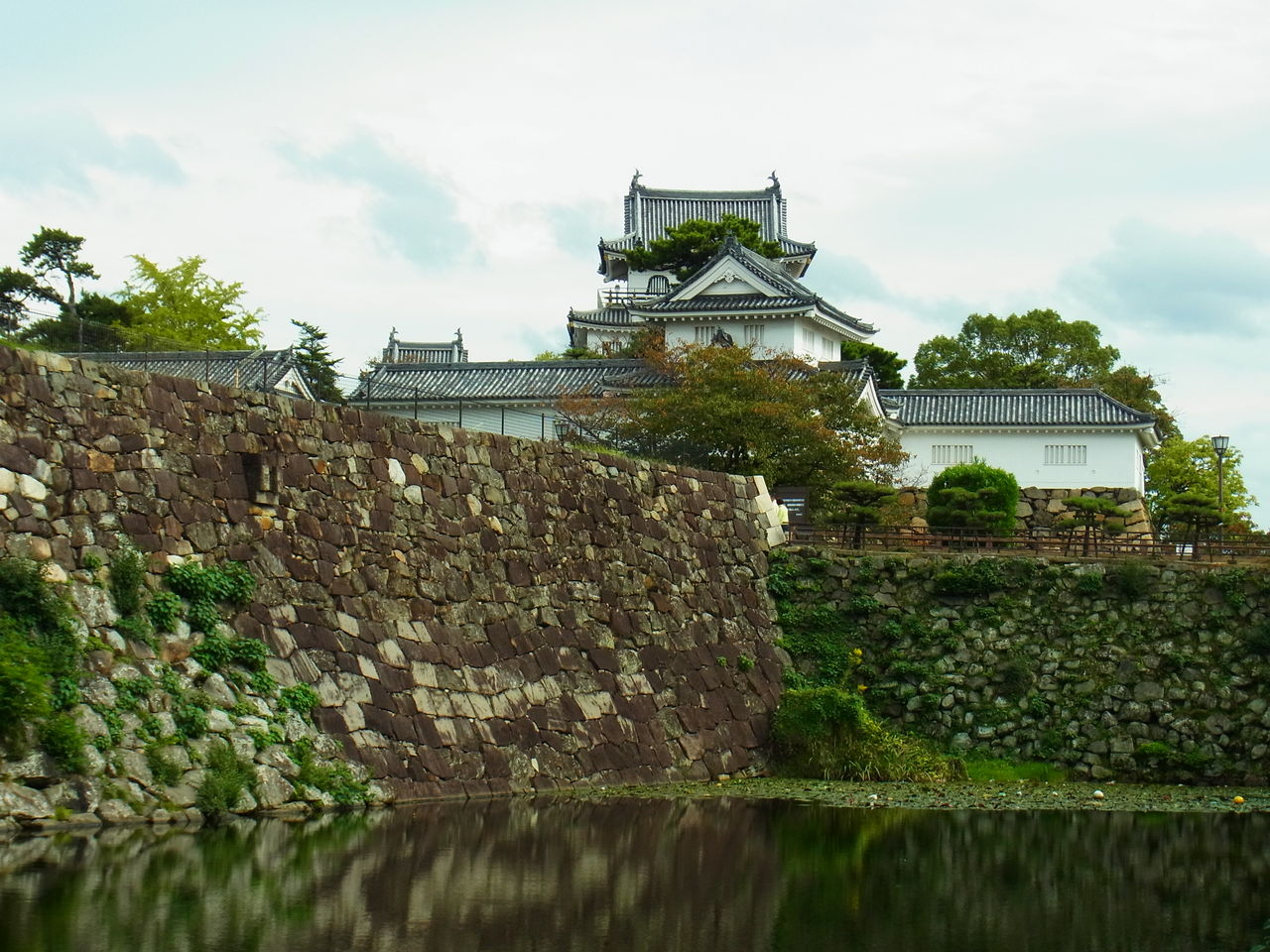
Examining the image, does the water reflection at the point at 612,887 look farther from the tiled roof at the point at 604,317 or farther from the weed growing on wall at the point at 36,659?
the tiled roof at the point at 604,317

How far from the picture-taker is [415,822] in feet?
60.4

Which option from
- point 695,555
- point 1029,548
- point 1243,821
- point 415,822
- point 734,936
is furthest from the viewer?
point 1029,548

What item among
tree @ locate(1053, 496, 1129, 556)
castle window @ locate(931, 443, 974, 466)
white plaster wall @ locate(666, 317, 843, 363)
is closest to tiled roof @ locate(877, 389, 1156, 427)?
castle window @ locate(931, 443, 974, 466)

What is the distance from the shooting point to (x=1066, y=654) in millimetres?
29250

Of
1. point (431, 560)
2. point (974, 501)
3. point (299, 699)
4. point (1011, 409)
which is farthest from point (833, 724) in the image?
point (1011, 409)

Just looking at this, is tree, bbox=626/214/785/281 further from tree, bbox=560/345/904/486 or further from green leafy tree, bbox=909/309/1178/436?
tree, bbox=560/345/904/486

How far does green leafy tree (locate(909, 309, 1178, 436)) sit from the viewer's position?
6388 cm

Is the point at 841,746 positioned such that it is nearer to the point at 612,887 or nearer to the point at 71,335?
the point at 612,887

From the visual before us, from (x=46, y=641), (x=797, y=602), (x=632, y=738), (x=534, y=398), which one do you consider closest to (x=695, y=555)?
(x=797, y=602)

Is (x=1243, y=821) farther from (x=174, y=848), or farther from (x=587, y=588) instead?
(x=174, y=848)

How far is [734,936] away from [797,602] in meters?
17.0

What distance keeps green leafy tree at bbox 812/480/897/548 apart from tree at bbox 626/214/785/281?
2629 centimetres

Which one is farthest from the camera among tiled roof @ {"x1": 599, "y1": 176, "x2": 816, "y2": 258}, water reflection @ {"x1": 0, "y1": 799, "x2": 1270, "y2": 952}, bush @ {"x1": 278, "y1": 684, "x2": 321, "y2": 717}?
tiled roof @ {"x1": 599, "y1": 176, "x2": 816, "y2": 258}

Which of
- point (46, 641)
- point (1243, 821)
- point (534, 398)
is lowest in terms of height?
point (1243, 821)
